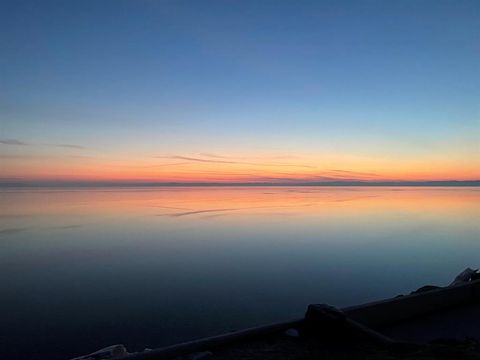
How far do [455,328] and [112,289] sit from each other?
28.7 feet

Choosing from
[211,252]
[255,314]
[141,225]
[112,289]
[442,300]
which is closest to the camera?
[442,300]

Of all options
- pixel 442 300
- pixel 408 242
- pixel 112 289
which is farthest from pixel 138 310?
pixel 408 242

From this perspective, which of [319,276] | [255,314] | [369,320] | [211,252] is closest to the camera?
[369,320]

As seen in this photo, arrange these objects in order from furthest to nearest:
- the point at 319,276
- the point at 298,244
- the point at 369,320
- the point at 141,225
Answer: the point at 141,225 < the point at 298,244 < the point at 319,276 < the point at 369,320

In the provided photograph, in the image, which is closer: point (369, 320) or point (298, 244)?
point (369, 320)

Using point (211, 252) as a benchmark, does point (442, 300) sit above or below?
above

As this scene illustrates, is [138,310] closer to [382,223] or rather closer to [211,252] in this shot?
[211,252]

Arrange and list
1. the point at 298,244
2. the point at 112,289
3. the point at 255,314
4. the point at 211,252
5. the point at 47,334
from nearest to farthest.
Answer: the point at 47,334, the point at 255,314, the point at 112,289, the point at 211,252, the point at 298,244

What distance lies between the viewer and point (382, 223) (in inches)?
1186

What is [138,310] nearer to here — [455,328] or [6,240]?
[455,328]

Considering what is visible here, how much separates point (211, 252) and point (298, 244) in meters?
4.92

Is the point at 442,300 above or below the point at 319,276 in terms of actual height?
above

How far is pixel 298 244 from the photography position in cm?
2014

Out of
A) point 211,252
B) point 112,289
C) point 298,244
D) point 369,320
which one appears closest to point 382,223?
point 298,244
